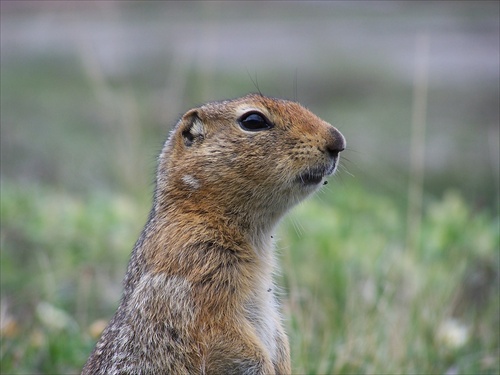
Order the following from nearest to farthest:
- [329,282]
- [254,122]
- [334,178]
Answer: [254,122], [329,282], [334,178]

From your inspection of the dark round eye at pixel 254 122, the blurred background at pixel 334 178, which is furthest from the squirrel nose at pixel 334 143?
the blurred background at pixel 334 178

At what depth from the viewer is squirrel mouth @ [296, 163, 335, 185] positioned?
3861 millimetres

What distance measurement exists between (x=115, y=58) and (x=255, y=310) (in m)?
9.93

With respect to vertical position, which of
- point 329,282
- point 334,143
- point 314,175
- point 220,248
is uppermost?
point 334,143

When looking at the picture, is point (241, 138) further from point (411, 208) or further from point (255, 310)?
point (411, 208)

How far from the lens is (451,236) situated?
237 inches

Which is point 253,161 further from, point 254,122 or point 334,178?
point 334,178

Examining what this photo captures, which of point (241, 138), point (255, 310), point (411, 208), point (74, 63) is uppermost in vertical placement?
point (241, 138)

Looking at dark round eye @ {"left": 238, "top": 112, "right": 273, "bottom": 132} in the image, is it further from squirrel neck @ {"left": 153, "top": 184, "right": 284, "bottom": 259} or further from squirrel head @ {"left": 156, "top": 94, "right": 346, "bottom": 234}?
squirrel neck @ {"left": 153, "top": 184, "right": 284, "bottom": 259}

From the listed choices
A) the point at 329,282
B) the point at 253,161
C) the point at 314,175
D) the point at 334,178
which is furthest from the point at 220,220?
the point at 334,178

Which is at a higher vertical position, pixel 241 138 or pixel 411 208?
pixel 241 138

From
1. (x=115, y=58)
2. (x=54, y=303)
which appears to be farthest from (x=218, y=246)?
(x=115, y=58)

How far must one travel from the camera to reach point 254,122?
13.3 feet

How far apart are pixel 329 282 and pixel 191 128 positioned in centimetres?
199
